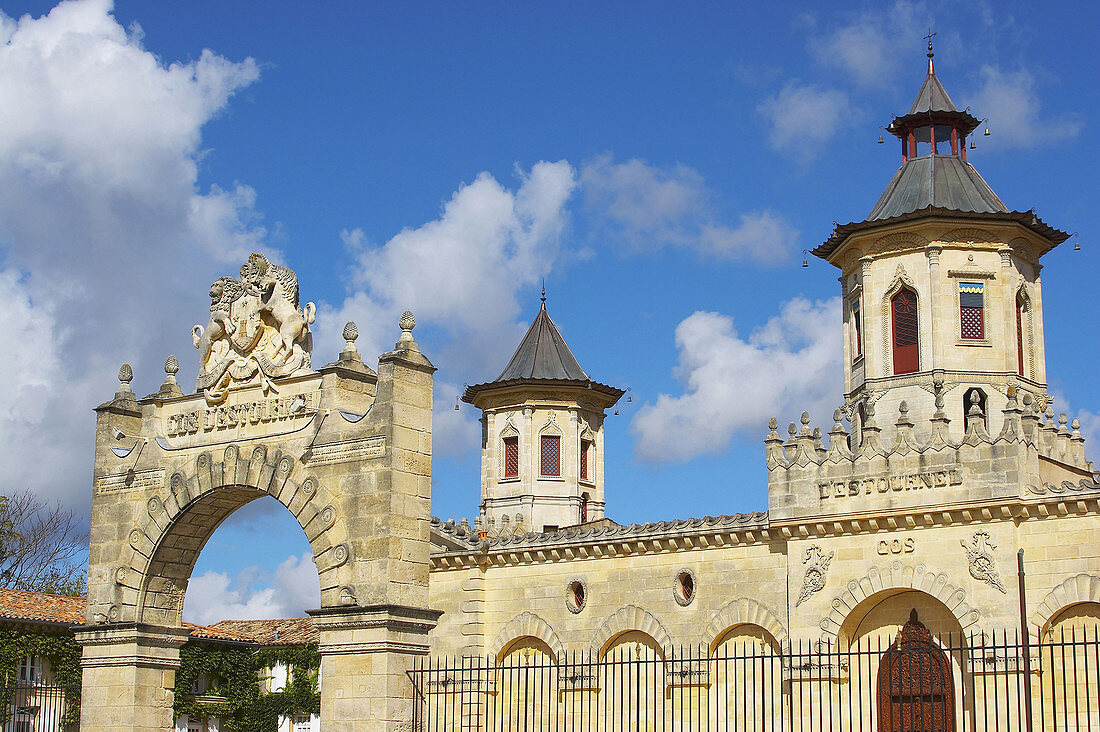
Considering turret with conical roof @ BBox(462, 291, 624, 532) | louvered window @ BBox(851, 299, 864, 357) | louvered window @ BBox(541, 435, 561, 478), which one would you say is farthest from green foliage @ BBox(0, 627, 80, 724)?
louvered window @ BBox(851, 299, 864, 357)

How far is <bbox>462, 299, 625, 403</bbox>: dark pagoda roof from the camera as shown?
40.2 m

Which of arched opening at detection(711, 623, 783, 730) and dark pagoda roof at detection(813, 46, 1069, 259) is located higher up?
dark pagoda roof at detection(813, 46, 1069, 259)

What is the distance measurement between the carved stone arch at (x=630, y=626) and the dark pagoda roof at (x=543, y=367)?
1125cm

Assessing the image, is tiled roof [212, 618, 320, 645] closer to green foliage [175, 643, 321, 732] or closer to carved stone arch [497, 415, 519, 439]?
green foliage [175, 643, 321, 732]

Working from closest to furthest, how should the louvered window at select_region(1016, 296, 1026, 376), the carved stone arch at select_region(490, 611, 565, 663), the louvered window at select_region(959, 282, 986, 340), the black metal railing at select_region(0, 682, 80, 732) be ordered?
the louvered window at select_region(959, 282, 986, 340) → the louvered window at select_region(1016, 296, 1026, 376) → the carved stone arch at select_region(490, 611, 565, 663) → the black metal railing at select_region(0, 682, 80, 732)

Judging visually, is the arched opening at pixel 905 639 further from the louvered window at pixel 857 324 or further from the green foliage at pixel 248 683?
the green foliage at pixel 248 683

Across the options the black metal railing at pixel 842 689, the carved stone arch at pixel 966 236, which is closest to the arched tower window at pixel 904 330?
the carved stone arch at pixel 966 236

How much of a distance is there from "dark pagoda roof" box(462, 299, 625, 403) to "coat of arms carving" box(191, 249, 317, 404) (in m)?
19.4

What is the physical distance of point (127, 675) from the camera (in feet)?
67.9

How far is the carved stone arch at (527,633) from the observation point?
102 feet

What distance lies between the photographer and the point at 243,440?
794 inches

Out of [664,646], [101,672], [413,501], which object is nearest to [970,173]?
[664,646]

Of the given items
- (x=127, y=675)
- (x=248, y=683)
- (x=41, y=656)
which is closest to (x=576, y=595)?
(x=127, y=675)

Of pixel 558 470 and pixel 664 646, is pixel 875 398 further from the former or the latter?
pixel 558 470
